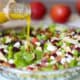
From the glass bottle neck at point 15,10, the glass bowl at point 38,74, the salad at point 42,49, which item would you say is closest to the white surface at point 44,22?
the salad at point 42,49

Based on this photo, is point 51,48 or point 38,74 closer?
point 38,74

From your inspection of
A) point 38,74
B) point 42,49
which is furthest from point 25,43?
point 38,74

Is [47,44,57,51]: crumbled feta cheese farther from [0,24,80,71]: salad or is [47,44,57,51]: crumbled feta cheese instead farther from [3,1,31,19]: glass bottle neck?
[3,1,31,19]: glass bottle neck

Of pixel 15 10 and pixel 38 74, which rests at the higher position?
pixel 15 10

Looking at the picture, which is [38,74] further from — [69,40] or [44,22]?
[44,22]

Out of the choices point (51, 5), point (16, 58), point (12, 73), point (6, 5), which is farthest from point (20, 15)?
point (51, 5)

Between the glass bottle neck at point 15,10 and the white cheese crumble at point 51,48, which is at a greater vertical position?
the glass bottle neck at point 15,10

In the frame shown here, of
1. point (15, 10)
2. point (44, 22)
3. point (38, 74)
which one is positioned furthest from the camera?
point (44, 22)

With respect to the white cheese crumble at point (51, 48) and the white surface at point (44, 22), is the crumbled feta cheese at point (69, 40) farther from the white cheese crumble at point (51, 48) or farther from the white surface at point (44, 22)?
the white surface at point (44, 22)

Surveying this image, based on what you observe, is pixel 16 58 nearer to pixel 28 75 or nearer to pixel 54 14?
pixel 28 75
